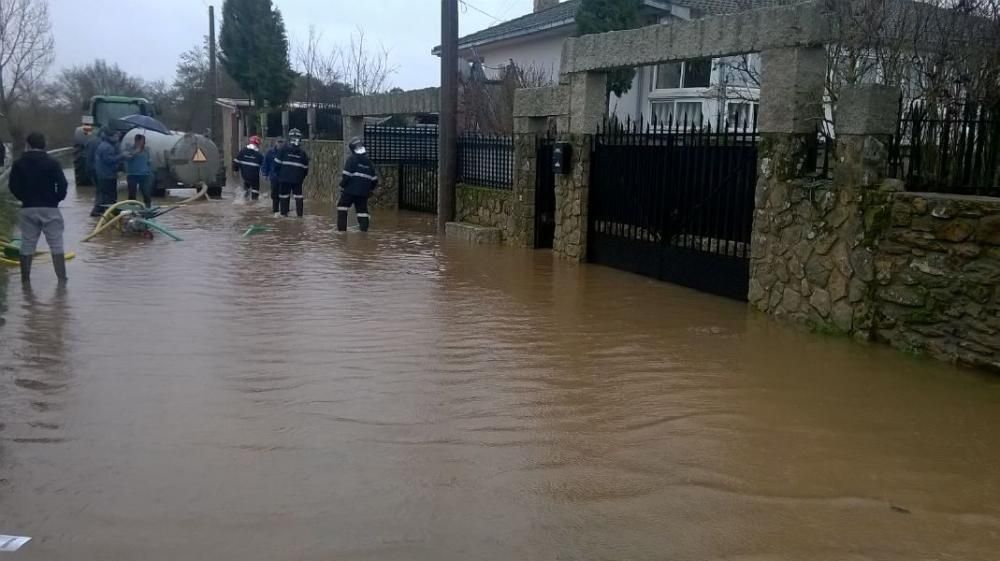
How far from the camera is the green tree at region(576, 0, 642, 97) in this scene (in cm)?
1872

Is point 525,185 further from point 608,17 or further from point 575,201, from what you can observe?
point 608,17

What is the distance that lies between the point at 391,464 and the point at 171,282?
6086 mm

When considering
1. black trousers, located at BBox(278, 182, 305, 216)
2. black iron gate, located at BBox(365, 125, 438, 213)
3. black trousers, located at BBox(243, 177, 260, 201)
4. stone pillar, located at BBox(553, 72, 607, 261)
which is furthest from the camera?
black trousers, located at BBox(243, 177, 260, 201)


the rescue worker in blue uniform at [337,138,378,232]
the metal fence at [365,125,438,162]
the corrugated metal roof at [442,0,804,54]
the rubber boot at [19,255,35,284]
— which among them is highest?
the corrugated metal roof at [442,0,804,54]

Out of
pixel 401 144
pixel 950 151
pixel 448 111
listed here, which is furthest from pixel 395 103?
pixel 950 151

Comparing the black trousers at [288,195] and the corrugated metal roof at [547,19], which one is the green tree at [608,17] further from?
the black trousers at [288,195]

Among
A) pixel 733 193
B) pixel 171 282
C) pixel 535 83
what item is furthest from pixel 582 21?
pixel 171 282

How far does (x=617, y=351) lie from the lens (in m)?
7.26

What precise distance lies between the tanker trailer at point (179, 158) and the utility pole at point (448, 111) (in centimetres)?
785

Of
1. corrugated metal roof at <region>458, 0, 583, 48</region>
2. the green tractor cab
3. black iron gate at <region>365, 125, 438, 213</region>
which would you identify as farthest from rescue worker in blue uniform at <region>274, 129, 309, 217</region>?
the green tractor cab

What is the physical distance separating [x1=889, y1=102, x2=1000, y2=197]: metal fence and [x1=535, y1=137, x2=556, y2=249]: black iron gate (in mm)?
5825

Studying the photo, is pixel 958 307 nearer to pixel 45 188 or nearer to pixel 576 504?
pixel 576 504

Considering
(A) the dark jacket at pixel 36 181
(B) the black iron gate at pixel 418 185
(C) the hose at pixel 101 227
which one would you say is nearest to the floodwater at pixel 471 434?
(A) the dark jacket at pixel 36 181

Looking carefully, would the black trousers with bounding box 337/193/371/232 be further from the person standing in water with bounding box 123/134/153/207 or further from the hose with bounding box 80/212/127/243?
the person standing in water with bounding box 123/134/153/207
